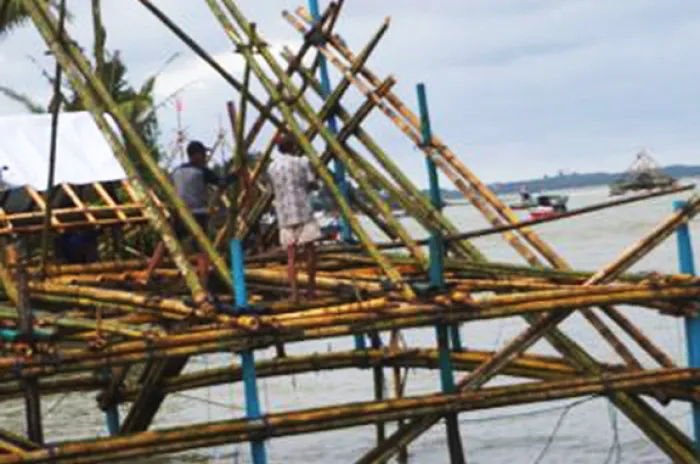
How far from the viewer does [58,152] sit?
15.8 metres

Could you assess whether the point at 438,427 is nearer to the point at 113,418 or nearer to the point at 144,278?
the point at 113,418

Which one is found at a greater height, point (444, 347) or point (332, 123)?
point (332, 123)

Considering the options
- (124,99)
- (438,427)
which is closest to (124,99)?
(124,99)

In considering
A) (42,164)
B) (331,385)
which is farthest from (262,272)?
(331,385)

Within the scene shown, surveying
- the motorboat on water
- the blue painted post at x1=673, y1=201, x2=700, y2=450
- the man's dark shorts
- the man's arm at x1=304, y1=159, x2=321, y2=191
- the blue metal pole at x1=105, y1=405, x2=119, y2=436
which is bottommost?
the blue metal pole at x1=105, y1=405, x2=119, y2=436

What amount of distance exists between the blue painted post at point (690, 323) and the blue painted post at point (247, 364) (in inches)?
118

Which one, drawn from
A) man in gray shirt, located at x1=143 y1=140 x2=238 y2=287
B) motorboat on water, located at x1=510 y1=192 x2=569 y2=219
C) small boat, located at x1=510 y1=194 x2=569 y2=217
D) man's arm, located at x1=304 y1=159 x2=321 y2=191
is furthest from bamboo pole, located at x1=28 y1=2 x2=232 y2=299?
small boat, located at x1=510 y1=194 x2=569 y2=217

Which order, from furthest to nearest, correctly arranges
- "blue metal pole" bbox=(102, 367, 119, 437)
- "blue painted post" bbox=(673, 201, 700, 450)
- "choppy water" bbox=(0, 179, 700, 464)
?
"choppy water" bbox=(0, 179, 700, 464), "blue metal pole" bbox=(102, 367, 119, 437), "blue painted post" bbox=(673, 201, 700, 450)

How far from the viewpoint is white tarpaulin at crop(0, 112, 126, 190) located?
50.9 ft

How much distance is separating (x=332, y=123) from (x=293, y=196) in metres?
2.74

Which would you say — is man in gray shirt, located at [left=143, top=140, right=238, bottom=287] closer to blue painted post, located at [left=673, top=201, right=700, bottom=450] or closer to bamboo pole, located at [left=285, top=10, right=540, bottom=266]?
bamboo pole, located at [left=285, top=10, right=540, bottom=266]

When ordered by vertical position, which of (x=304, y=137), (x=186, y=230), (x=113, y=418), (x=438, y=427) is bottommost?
(x=438, y=427)

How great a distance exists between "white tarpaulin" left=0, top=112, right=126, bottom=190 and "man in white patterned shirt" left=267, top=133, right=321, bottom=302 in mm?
3590

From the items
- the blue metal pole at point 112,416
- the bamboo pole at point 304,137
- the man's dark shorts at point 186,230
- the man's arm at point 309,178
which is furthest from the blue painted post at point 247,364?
the blue metal pole at point 112,416
